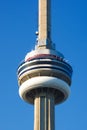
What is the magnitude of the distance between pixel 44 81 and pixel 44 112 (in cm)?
838

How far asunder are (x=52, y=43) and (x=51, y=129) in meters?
27.4

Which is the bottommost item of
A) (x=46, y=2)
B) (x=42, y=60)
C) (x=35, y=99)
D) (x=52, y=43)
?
(x=35, y=99)

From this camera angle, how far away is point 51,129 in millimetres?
130000

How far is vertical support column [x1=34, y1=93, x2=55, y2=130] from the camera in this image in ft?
429

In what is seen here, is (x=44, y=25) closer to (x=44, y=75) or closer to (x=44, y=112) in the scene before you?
(x=44, y=75)

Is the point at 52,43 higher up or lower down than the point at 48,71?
higher up

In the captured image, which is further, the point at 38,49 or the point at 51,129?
the point at 38,49

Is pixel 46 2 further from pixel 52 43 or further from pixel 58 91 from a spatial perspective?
pixel 58 91

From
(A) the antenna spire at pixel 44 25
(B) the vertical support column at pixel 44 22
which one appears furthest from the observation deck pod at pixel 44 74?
(B) the vertical support column at pixel 44 22

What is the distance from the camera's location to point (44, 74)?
133750mm

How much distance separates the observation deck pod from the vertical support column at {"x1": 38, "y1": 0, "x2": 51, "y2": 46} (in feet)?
22.4

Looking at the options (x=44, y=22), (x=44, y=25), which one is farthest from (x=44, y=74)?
(x=44, y=22)

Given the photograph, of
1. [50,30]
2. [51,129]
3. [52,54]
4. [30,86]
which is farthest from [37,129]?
[50,30]

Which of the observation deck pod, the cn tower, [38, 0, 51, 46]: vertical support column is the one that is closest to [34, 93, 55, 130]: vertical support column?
the cn tower
